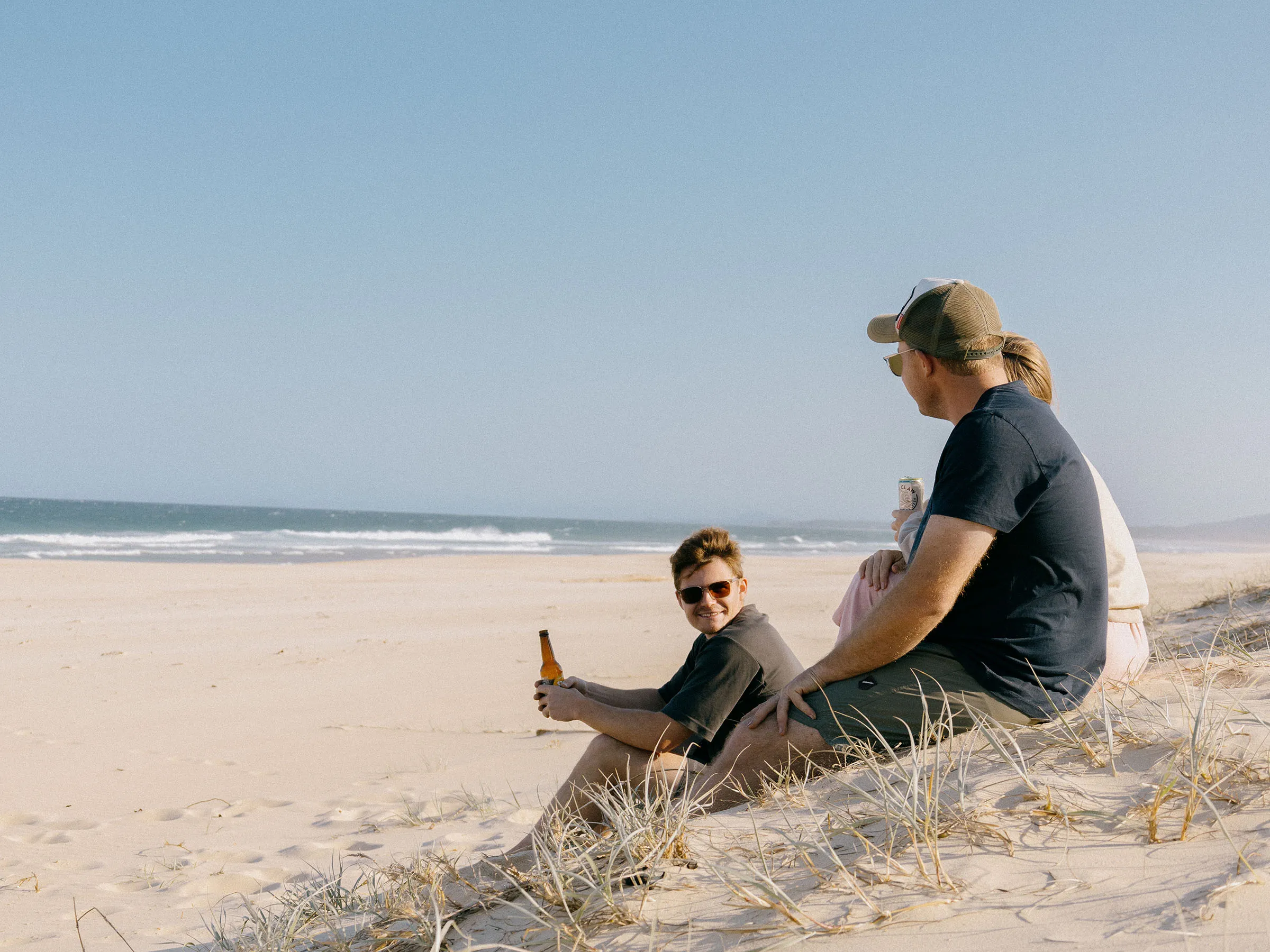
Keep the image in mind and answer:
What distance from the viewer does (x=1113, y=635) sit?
3129 mm

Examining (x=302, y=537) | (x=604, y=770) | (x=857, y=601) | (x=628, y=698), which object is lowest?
(x=302, y=537)

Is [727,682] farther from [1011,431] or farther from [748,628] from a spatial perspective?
[1011,431]

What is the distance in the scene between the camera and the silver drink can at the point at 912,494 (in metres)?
3.49

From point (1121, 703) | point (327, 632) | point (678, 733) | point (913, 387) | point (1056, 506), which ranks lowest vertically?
point (327, 632)

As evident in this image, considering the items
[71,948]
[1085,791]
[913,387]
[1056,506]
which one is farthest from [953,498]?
[71,948]

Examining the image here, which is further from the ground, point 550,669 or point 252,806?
point 550,669

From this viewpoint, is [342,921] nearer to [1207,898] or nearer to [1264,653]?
[1207,898]

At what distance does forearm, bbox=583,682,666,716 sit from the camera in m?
3.67

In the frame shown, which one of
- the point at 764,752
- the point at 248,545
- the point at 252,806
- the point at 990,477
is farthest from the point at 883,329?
the point at 248,545

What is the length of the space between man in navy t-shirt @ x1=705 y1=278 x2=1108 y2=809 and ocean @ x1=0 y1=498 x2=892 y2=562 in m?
23.7

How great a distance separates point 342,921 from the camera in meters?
2.38

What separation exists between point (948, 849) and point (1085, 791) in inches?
18.0

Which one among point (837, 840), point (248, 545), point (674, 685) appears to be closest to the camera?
point (837, 840)

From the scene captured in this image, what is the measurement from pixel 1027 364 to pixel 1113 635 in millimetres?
963
